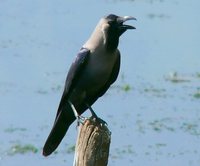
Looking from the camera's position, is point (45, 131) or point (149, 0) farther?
point (149, 0)

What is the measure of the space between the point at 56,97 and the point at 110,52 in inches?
202

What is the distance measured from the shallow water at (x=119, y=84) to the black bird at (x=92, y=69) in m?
3.15

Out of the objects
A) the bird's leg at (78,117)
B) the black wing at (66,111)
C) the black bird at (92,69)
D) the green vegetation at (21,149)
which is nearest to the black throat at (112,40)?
the black bird at (92,69)

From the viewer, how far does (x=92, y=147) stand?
4.40 m

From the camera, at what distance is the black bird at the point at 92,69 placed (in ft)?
17.6

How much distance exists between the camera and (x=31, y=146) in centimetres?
900

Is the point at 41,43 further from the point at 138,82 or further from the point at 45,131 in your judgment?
the point at 45,131

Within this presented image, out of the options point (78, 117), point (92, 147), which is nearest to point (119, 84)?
point (78, 117)

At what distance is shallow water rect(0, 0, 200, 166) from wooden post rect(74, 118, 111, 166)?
413cm

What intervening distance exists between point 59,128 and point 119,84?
575 cm

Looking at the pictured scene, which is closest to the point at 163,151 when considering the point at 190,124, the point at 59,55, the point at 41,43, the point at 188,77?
the point at 190,124

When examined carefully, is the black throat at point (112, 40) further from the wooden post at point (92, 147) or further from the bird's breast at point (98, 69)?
the wooden post at point (92, 147)

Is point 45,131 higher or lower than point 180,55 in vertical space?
lower

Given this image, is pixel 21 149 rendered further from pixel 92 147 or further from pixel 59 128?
pixel 92 147
